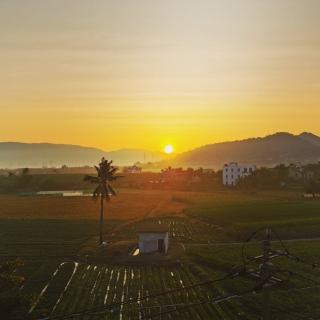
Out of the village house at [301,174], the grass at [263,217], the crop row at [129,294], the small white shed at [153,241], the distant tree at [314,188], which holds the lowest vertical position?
the crop row at [129,294]

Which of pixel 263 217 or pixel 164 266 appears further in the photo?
pixel 263 217

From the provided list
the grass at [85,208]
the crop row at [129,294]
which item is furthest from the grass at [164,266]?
the grass at [85,208]

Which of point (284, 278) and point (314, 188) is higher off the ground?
point (314, 188)

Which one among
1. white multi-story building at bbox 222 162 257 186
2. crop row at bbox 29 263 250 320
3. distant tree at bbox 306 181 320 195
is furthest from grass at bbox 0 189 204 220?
white multi-story building at bbox 222 162 257 186

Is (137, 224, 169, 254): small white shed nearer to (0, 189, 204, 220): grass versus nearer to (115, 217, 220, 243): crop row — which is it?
(115, 217, 220, 243): crop row

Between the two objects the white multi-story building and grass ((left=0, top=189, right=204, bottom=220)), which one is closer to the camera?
grass ((left=0, top=189, right=204, bottom=220))

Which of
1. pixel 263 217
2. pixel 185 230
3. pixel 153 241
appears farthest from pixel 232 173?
pixel 153 241

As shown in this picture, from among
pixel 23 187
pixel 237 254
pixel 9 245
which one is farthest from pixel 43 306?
pixel 23 187

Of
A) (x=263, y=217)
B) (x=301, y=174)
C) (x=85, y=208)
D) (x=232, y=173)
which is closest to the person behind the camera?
(x=263, y=217)

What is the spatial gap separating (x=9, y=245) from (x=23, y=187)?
371 feet

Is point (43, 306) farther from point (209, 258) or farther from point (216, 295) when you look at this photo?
point (209, 258)

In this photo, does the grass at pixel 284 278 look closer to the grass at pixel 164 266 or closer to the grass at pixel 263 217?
the grass at pixel 164 266

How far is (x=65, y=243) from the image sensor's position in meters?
63.4

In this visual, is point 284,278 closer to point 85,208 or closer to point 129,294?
point 129,294
